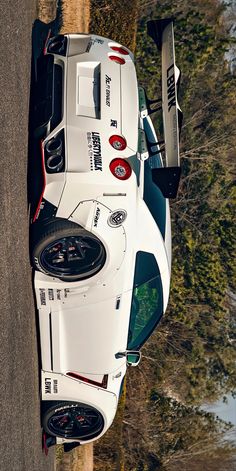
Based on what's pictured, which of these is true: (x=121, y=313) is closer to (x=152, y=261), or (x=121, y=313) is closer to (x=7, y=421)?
(x=152, y=261)

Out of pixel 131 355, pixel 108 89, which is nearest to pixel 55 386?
pixel 131 355

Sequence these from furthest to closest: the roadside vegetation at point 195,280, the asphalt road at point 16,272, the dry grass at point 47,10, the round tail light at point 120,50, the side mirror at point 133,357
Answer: the roadside vegetation at point 195,280
the dry grass at point 47,10
the round tail light at point 120,50
the side mirror at point 133,357
the asphalt road at point 16,272

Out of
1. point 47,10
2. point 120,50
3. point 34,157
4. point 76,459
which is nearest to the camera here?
point 34,157

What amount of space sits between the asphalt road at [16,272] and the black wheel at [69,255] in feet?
0.56

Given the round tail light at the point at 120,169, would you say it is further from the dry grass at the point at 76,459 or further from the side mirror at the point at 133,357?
the dry grass at the point at 76,459

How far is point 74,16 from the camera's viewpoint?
1184 cm

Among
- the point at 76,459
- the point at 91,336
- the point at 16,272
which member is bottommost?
the point at 76,459

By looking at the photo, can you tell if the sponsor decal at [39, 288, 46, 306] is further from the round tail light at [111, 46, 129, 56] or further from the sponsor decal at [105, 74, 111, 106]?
the round tail light at [111, 46, 129, 56]

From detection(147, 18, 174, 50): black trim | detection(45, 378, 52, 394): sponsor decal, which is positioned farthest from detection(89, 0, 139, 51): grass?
detection(45, 378, 52, 394): sponsor decal

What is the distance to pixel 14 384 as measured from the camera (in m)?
7.40

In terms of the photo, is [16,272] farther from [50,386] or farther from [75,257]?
[50,386]

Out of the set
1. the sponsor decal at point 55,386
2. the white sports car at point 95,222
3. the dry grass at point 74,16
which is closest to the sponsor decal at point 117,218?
the white sports car at point 95,222

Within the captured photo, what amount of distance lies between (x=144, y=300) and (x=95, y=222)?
4.62ft

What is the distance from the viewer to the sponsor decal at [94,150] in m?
7.81
